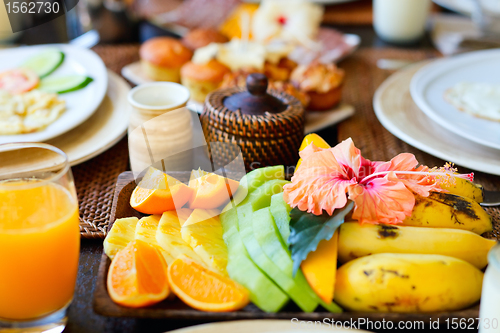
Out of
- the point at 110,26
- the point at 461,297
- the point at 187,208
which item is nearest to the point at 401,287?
the point at 461,297

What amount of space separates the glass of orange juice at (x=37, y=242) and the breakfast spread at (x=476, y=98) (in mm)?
949

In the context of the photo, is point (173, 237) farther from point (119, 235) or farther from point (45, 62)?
point (45, 62)

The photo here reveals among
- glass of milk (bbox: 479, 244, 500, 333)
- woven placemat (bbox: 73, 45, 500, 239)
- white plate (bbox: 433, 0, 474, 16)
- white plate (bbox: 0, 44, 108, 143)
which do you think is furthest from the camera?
white plate (bbox: 433, 0, 474, 16)

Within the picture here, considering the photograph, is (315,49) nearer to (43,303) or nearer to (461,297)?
(461,297)

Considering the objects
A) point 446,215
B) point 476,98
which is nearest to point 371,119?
point 476,98

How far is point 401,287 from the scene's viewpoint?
54cm

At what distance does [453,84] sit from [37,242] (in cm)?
114

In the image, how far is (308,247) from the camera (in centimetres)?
56

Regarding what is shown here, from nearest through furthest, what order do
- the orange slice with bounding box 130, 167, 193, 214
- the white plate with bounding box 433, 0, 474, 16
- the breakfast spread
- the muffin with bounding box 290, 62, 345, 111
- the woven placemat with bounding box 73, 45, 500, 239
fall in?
the orange slice with bounding box 130, 167, 193, 214 → the woven placemat with bounding box 73, 45, 500, 239 → the breakfast spread → the muffin with bounding box 290, 62, 345, 111 → the white plate with bounding box 433, 0, 474, 16

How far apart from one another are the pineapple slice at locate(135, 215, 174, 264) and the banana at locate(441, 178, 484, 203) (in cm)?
46

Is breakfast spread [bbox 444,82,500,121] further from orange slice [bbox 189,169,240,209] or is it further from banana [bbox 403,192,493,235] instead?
orange slice [bbox 189,169,240,209]

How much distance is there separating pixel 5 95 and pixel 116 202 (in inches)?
21.6

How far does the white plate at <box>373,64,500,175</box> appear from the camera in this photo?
91 centimetres

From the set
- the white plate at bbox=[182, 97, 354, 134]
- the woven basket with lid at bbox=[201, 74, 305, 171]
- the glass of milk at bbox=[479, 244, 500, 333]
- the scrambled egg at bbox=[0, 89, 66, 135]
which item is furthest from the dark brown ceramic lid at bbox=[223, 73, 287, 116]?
the glass of milk at bbox=[479, 244, 500, 333]
